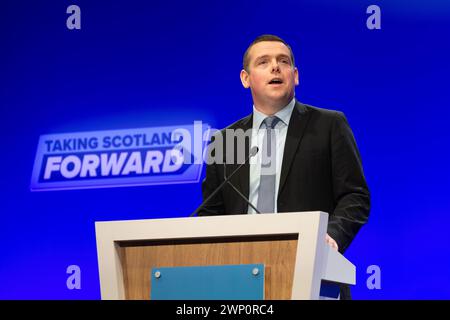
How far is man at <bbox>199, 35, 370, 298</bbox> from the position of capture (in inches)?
98.4

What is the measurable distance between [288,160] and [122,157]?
158cm

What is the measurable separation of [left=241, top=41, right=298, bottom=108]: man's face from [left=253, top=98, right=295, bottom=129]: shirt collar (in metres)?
0.02

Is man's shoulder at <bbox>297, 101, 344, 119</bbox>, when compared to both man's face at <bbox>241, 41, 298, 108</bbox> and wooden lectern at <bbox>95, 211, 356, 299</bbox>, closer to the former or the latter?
man's face at <bbox>241, 41, 298, 108</bbox>

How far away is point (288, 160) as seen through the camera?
100 inches

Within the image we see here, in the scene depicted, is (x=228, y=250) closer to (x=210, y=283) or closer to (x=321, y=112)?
(x=210, y=283)

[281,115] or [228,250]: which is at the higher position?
[281,115]

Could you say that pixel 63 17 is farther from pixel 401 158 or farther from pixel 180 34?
pixel 401 158

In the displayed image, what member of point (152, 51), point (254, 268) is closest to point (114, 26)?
point (152, 51)

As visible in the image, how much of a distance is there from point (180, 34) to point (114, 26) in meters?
0.39

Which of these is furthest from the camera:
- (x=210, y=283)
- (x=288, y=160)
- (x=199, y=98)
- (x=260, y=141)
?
(x=199, y=98)

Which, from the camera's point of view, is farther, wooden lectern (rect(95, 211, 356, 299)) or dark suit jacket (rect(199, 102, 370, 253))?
dark suit jacket (rect(199, 102, 370, 253))

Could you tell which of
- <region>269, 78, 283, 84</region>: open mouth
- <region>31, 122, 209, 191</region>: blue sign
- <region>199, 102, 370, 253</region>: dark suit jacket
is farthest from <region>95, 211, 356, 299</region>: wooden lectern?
<region>31, 122, 209, 191</region>: blue sign

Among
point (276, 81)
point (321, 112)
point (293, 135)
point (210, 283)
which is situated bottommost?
point (210, 283)

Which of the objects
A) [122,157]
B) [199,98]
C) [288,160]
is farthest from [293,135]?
[122,157]
